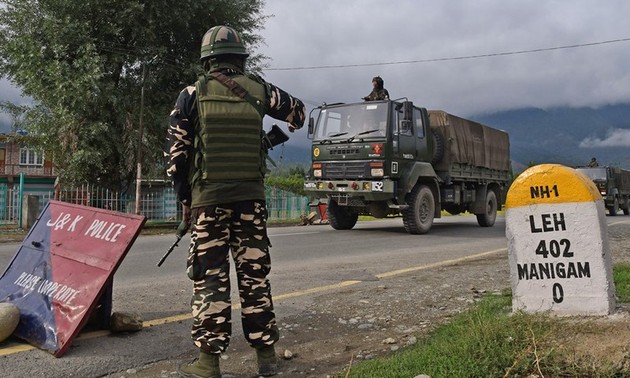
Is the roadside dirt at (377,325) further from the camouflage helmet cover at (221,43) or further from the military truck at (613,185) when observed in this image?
the military truck at (613,185)

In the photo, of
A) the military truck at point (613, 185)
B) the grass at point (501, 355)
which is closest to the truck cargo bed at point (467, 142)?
the grass at point (501, 355)

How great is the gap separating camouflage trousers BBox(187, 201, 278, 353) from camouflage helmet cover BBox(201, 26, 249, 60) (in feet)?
2.80

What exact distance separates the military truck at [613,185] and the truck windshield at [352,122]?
704 inches

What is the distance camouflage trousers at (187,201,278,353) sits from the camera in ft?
9.16

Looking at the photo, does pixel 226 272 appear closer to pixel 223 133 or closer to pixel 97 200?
pixel 223 133

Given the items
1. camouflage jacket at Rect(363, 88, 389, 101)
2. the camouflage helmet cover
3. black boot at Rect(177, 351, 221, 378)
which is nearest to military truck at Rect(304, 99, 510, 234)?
camouflage jacket at Rect(363, 88, 389, 101)

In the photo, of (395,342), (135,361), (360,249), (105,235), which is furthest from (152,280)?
(360,249)

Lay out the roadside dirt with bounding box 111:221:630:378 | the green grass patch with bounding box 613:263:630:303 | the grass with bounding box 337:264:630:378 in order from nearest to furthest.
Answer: the grass with bounding box 337:264:630:378 < the roadside dirt with bounding box 111:221:630:378 < the green grass patch with bounding box 613:263:630:303

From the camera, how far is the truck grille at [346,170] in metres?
10.8

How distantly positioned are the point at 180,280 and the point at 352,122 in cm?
628

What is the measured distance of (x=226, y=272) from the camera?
288 cm

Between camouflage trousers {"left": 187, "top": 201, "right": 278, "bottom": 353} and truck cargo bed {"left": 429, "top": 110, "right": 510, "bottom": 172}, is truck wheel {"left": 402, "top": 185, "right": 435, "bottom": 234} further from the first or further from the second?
camouflage trousers {"left": 187, "top": 201, "right": 278, "bottom": 353}

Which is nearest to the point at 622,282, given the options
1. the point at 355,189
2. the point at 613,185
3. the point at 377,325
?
the point at 377,325

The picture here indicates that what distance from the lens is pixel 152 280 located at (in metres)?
5.78
